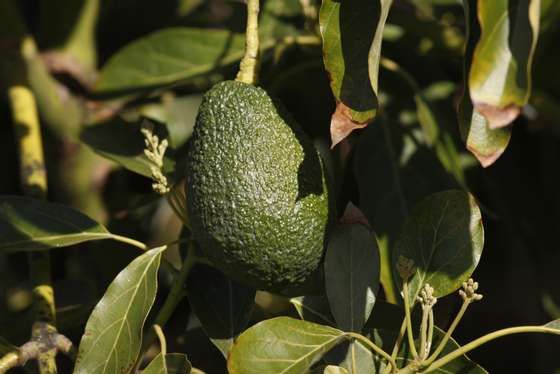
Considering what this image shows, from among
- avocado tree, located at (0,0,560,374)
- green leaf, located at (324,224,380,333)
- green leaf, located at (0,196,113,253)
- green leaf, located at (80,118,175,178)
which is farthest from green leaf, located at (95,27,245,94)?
green leaf, located at (324,224,380,333)

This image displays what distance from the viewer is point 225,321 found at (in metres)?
1.12

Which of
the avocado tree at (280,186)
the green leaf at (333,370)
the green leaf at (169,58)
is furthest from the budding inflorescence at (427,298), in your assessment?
the green leaf at (169,58)

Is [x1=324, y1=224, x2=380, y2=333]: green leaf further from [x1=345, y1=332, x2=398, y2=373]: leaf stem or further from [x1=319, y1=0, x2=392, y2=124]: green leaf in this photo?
[x1=319, y1=0, x2=392, y2=124]: green leaf

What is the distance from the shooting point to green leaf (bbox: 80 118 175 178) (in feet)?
4.11

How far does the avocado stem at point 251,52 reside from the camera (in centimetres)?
106

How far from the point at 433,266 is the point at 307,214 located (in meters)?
0.16

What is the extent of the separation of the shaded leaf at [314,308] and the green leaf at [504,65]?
0.36 metres

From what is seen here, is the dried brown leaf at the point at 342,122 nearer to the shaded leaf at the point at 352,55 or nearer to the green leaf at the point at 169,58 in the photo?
the shaded leaf at the point at 352,55

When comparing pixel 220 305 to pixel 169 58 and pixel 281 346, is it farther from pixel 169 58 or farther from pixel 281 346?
pixel 169 58

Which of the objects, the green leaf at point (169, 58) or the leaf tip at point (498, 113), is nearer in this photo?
the leaf tip at point (498, 113)

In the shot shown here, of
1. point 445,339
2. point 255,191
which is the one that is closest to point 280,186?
point 255,191

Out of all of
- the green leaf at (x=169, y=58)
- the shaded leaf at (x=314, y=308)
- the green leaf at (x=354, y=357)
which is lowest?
the green leaf at (x=354, y=357)

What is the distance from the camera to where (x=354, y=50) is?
0.94 metres

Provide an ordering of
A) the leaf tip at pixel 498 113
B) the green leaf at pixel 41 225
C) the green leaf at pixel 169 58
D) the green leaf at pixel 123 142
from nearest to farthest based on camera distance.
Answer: the leaf tip at pixel 498 113
the green leaf at pixel 41 225
the green leaf at pixel 123 142
the green leaf at pixel 169 58
